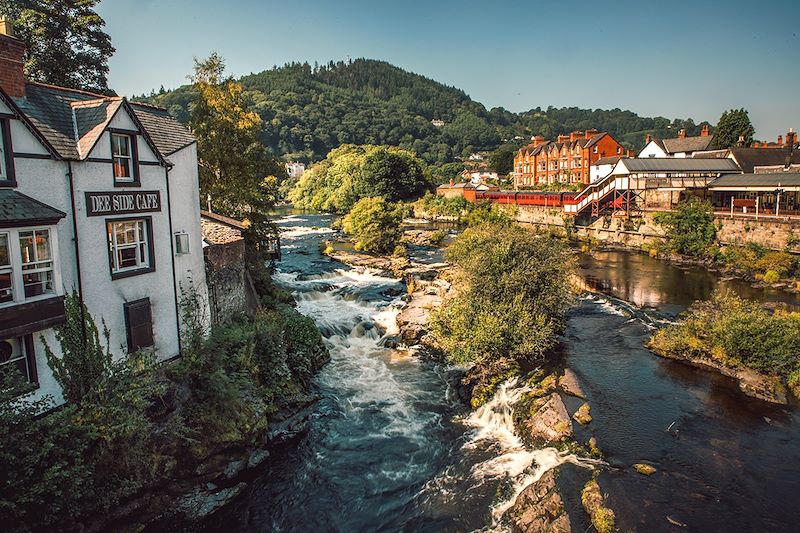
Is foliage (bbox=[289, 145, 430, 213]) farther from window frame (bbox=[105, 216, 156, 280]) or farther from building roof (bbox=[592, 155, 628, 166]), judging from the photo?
window frame (bbox=[105, 216, 156, 280])

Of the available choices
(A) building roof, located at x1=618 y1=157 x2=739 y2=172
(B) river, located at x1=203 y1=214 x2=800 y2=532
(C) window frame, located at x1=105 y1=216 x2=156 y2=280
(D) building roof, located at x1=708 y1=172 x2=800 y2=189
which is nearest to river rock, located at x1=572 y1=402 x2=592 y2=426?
(B) river, located at x1=203 y1=214 x2=800 y2=532

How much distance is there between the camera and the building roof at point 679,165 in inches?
2348

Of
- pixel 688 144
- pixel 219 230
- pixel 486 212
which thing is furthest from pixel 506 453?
pixel 688 144

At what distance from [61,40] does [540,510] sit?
35.4 m

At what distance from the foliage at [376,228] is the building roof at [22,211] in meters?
38.1

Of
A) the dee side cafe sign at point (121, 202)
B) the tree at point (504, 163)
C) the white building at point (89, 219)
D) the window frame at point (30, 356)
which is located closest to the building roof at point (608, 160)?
the tree at point (504, 163)

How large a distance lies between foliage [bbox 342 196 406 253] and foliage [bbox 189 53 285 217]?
21.6 meters

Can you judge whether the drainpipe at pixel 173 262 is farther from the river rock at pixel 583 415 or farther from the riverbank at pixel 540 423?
the river rock at pixel 583 415

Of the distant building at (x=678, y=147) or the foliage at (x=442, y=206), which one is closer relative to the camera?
the distant building at (x=678, y=147)

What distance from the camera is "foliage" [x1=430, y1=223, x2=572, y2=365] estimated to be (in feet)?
74.6

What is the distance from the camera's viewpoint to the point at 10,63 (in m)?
14.2

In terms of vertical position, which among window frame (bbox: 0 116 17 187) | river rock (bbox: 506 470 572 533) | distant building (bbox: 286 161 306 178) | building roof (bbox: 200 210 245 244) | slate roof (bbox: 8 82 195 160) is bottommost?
river rock (bbox: 506 470 572 533)

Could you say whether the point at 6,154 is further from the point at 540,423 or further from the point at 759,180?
the point at 759,180

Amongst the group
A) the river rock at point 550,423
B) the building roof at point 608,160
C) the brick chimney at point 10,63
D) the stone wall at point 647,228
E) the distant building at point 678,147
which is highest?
the distant building at point 678,147
